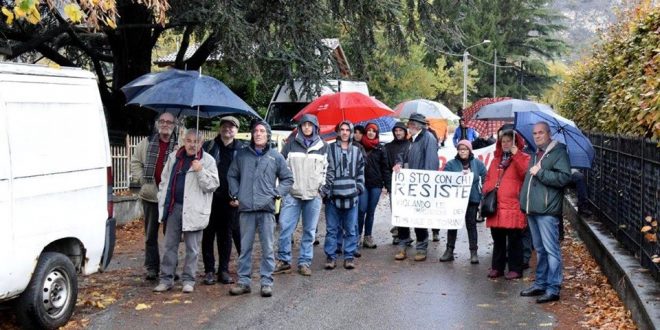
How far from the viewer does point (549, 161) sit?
8812mm

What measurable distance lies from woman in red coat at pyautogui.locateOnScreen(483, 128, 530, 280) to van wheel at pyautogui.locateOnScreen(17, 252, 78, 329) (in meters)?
5.15

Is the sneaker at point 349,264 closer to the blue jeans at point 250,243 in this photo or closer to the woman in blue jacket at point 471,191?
the woman in blue jacket at point 471,191

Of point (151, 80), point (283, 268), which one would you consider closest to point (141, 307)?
point (283, 268)

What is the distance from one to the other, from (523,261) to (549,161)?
7.30 feet

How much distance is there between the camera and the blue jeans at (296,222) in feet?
34.4

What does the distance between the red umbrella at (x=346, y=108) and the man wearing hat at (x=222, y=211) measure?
2.98 m

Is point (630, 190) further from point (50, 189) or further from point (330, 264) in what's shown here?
point (50, 189)

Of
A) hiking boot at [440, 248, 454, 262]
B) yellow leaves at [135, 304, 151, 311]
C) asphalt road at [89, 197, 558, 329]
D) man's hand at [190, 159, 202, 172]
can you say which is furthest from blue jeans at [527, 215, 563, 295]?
yellow leaves at [135, 304, 151, 311]

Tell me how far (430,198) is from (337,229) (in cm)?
173

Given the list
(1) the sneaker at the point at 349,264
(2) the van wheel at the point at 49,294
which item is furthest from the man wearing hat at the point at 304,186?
(2) the van wheel at the point at 49,294

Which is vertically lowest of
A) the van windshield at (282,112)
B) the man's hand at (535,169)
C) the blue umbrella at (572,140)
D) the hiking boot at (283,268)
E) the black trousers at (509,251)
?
the hiking boot at (283,268)

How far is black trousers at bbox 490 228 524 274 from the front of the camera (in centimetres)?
1028

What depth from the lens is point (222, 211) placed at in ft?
32.3

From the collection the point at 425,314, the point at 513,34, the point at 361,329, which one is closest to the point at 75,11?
the point at 361,329
